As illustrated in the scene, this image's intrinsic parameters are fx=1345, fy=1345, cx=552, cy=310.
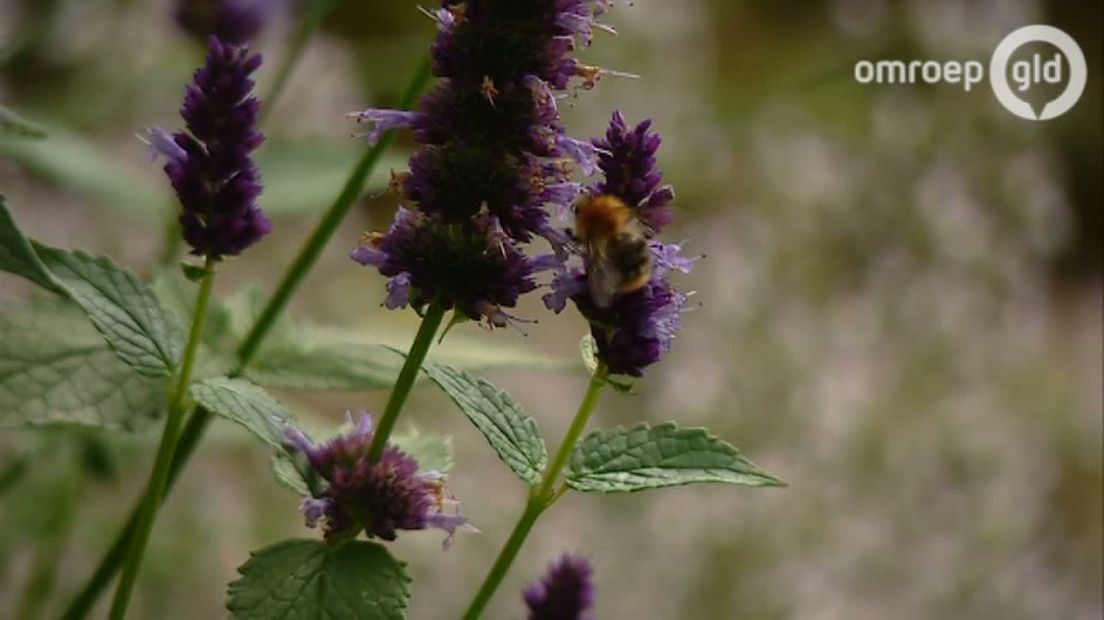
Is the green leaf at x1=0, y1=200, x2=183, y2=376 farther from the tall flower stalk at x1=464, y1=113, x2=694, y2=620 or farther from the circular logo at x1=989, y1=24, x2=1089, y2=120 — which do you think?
the circular logo at x1=989, y1=24, x2=1089, y2=120

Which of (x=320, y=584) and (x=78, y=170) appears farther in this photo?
(x=78, y=170)

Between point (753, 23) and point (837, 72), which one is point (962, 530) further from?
point (753, 23)

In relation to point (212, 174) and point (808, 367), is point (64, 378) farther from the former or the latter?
point (808, 367)

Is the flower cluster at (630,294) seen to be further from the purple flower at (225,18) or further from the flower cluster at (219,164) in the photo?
the purple flower at (225,18)

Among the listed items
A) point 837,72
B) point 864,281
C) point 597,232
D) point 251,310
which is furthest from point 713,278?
point 597,232

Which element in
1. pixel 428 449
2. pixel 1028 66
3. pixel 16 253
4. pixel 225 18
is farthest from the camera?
pixel 1028 66

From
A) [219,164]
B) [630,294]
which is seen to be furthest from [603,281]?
[219,164]
